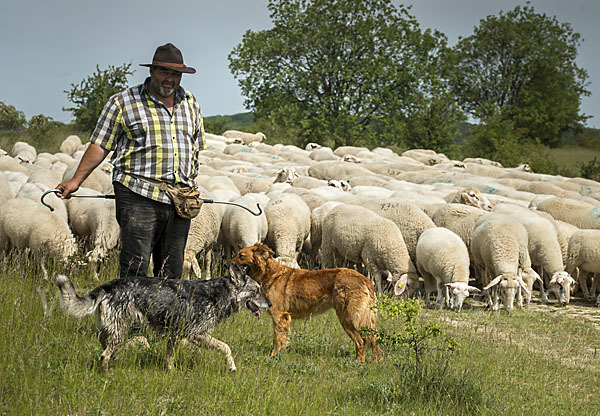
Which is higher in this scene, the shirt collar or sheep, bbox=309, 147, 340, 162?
the shirt collar

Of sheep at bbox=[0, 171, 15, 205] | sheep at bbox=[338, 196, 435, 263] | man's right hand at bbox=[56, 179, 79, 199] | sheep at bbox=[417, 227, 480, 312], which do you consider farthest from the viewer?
sheep at bbox=[338, 196, 435, 263]

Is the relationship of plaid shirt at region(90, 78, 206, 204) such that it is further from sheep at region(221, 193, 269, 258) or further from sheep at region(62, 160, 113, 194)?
sheep at region(62, 160, 113, 194)

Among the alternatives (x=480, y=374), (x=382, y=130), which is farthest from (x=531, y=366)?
(x=382, y=130)

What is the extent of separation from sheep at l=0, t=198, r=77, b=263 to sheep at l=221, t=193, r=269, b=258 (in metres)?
2.55

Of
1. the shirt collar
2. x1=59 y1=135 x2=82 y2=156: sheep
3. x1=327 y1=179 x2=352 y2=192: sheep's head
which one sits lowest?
x1=327 y1=179 x2=352 y2=192: sheep's head

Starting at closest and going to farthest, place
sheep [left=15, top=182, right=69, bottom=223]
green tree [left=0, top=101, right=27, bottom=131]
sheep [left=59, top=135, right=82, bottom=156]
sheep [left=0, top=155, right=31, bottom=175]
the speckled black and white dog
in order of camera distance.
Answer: the speckled black and white dog, sheep [left=15, top=182, right=69, bottom=223], sheep [left=0, top=155, right=31, bottom=175], sheep [left=59, top=135, right=82, bottom=156], green tree [left=0, top=101, right=27, bottom=131]

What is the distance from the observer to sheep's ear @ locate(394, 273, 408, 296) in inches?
344

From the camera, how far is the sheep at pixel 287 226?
9.91m

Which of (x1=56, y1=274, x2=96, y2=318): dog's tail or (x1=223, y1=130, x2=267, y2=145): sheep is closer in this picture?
(x1=56, y1=274, x2=96, y2=318): dog's tail

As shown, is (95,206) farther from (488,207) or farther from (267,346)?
(488,207)

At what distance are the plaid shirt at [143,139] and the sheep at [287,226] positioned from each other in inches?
191

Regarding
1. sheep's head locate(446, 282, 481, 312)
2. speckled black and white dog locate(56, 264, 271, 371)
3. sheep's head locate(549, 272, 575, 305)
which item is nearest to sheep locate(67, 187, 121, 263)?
speckled black and white dog locate(56, 264, 271, 371)

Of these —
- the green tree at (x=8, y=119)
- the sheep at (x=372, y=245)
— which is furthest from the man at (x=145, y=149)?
the green tree at (x=8, y=119)

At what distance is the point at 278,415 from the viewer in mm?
3506
